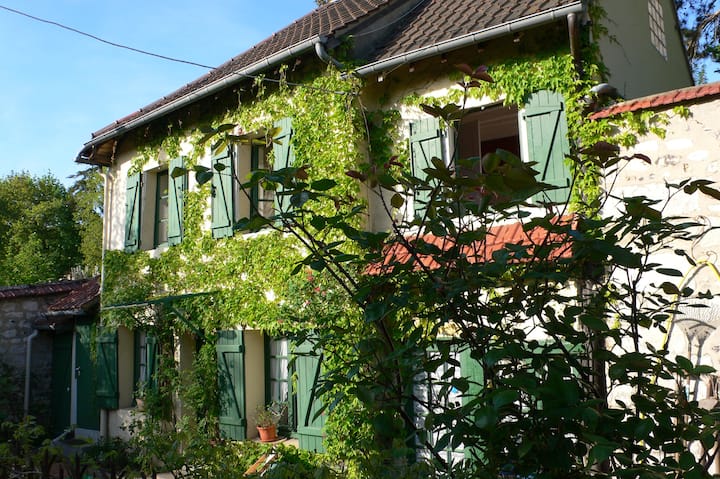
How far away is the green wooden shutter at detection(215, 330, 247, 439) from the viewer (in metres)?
7.77

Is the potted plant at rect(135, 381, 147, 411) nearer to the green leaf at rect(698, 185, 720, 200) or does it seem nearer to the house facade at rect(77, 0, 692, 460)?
the house facade at rect(77, 0, 692, 460)

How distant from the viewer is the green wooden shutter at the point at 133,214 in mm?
9703

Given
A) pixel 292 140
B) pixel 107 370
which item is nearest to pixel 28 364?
Answer: pixel 107 370

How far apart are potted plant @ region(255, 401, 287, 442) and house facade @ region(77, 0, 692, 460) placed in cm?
11

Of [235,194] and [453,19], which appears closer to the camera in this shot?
[453,19]

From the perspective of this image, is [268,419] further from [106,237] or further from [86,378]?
[86,378]

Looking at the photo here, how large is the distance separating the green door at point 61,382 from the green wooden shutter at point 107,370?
6.53ft

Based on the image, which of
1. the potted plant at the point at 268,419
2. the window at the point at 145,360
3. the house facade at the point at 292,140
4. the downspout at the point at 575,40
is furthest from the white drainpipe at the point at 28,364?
the downspout at the point at 575,40

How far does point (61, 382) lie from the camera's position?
11836 millimetres

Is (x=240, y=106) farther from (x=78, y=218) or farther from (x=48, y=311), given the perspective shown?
(x=78, y=218)

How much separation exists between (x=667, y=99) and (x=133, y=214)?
7867mm

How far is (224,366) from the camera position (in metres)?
8.05

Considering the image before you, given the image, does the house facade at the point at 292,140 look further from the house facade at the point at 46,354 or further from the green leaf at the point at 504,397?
the green leaf at the point at 504,397

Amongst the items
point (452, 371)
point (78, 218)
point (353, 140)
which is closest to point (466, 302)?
point (452, 371)
